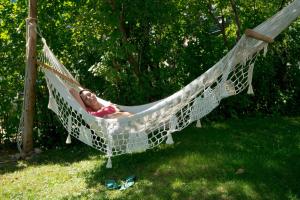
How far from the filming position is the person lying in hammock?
417cm

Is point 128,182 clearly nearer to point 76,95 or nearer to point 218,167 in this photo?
point 218,167

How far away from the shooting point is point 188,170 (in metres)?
3.64

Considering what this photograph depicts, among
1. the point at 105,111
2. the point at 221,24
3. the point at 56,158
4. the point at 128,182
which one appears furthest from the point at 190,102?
the point at 221,24

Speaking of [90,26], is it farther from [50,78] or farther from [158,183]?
[158,183]

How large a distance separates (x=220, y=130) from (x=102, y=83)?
1.56 metres

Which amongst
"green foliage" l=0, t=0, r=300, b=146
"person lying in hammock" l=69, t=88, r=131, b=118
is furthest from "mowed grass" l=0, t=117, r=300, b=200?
"green foliage" l=0, t=0, r=300, b=146

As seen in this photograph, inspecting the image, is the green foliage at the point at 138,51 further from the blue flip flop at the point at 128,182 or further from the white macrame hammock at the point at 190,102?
the blue flip flop at the point at 128,182

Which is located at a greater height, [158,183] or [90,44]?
[90,44]

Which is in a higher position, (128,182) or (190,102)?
(190,102)

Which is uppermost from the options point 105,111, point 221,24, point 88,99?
point 221,24

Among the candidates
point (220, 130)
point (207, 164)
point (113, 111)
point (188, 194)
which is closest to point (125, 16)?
point (113, 111)

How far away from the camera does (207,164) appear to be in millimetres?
3699

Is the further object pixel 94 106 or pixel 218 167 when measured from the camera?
pixel 94 106

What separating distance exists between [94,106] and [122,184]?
3.53 feet
